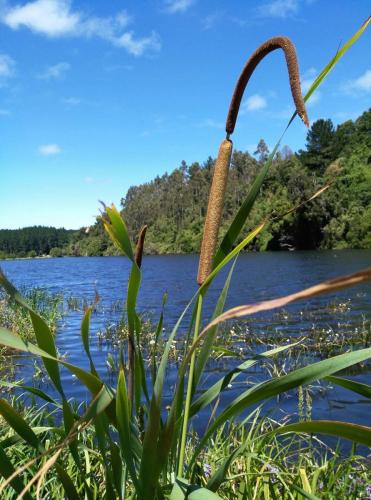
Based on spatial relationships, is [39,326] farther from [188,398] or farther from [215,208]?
[215,208]

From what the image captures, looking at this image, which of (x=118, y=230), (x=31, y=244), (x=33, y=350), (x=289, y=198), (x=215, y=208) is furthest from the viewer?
(x=31, y=244)

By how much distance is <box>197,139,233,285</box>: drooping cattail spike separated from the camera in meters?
1.55

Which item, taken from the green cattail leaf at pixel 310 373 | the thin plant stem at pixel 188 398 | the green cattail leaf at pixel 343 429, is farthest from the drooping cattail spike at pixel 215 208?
the green cattail leaf at pixel 343 429

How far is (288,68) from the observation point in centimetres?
138

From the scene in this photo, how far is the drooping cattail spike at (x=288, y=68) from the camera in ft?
4.39

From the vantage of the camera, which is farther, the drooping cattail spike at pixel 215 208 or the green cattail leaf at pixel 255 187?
the drooping cattail spike at pixel 215 208

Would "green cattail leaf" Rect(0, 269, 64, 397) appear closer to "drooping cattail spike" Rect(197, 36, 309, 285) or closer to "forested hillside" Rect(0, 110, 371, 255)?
"drooping cattail spike" Rect(197, 36, 309, 285)

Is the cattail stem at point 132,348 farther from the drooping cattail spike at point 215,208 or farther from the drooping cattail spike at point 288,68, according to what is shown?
the drooping cattail spike at point 288,68

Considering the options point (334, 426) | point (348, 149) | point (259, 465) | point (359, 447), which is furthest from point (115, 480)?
point (348, 149)

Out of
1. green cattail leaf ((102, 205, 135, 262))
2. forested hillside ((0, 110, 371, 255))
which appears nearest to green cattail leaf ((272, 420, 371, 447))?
green cattail leaf ((102, 205, 135, 262))

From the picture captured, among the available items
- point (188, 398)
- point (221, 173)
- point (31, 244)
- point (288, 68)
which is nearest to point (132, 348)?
point (188, 398)

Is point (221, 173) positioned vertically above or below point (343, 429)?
above

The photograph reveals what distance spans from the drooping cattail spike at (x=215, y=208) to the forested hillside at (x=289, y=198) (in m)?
39.5

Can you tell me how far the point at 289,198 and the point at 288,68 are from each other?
7960cm
